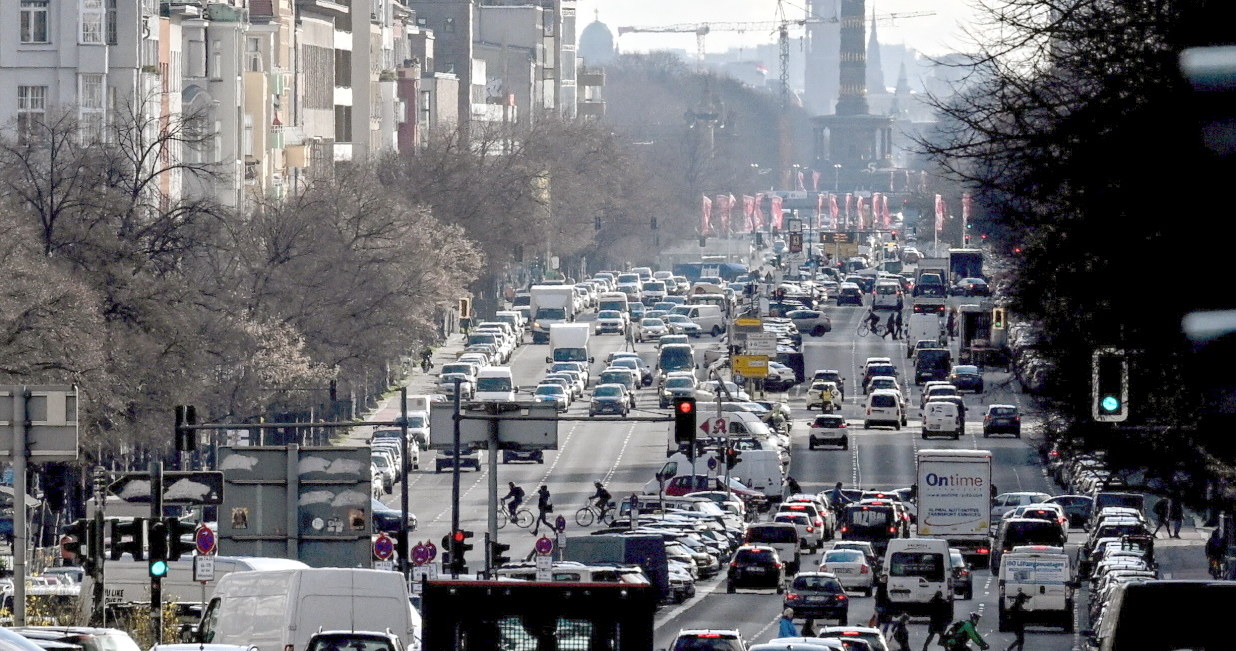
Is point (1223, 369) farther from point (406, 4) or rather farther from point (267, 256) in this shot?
point (406, 4)

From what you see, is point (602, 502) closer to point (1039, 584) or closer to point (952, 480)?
point (952, 480)

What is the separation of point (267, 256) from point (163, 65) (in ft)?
27.3

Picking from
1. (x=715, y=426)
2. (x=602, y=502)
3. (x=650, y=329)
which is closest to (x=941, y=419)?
(x=715, y=426)

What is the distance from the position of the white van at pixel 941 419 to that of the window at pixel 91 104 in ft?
90.4

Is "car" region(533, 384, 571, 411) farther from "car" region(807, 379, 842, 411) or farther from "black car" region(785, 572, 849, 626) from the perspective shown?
"black car" region(785, 572, 849, 626)

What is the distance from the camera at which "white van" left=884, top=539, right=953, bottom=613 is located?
172ft

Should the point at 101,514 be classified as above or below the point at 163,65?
below

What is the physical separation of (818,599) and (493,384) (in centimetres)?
4763

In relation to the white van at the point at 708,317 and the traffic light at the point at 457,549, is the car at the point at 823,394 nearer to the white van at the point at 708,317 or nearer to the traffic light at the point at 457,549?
the white van at the point at 708,317

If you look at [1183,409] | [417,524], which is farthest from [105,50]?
[1183,409]

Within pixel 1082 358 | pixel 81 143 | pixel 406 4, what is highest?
pixel 406 4

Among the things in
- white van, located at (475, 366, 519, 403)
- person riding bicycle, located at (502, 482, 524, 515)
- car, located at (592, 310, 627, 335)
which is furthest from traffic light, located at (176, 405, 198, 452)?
car, located at (592, 310, 627, 335)

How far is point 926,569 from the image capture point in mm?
52625

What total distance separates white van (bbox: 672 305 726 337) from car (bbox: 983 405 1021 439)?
40676 mm
